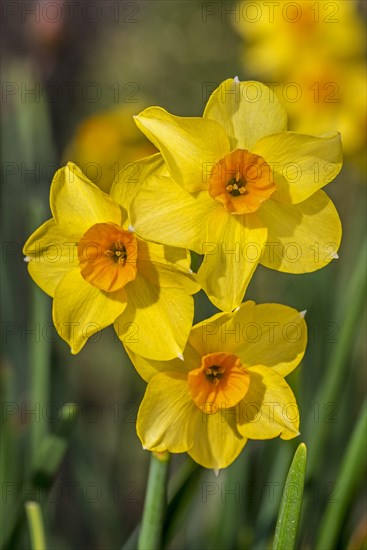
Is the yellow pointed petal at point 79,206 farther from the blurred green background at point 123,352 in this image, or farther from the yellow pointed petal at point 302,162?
the blurred green background at point 123,352

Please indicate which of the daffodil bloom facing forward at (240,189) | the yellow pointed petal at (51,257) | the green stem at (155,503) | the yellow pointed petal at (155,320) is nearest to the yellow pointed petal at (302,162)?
the daffodil bloom facing forward at (240,189)

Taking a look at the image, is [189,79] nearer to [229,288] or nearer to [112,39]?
[112,39]

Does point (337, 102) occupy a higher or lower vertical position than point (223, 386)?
higher

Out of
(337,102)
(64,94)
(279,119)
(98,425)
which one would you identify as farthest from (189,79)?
(279,119)

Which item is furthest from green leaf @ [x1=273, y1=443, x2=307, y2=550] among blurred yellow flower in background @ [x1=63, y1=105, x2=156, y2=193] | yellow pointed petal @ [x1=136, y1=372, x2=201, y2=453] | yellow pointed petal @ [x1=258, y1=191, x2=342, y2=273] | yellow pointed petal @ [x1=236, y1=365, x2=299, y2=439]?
blurred yellow flower in background @ [x1=63, y1=105, x2=156, y2=193]

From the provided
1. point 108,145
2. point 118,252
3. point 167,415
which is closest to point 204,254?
point 118,252

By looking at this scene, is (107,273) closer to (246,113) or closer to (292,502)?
(246,113)

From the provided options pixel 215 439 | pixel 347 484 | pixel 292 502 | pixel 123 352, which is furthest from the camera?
pixel 123 352
